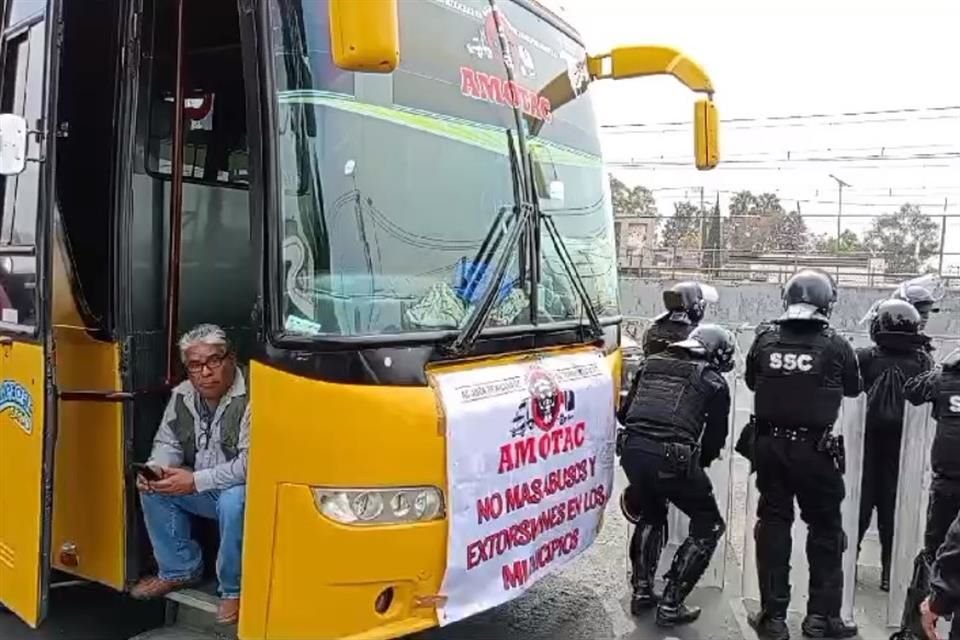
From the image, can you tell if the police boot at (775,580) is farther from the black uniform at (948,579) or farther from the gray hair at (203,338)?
the gray hair at (203,338)

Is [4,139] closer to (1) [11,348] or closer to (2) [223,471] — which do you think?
(1) [11,348]

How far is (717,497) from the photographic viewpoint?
5422 millimetres

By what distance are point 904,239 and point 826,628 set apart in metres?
29.0

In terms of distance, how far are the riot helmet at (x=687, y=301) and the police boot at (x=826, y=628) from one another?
7.06ft

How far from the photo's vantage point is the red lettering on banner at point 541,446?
3.61m

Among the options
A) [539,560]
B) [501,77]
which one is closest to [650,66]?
[501,77]

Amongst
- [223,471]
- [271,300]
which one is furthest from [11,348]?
[271,300]

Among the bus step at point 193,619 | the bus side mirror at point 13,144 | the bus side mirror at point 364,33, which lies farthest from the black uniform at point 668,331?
the bus side mirror at point 13,144

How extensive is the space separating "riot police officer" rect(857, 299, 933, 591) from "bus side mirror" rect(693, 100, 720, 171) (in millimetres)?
1443

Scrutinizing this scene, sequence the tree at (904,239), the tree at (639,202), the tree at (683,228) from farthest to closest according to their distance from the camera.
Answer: the tree at (639,202) → the tree at (683,228) → the tree at (904,239)

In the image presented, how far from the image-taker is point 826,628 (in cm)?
→ 467

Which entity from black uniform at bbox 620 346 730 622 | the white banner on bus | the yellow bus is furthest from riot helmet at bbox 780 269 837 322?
the white banner on bus

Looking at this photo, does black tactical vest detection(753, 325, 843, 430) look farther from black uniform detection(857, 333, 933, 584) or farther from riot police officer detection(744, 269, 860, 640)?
black uniform detection(857, 333, 933, 584)

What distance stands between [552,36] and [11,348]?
2.83m
